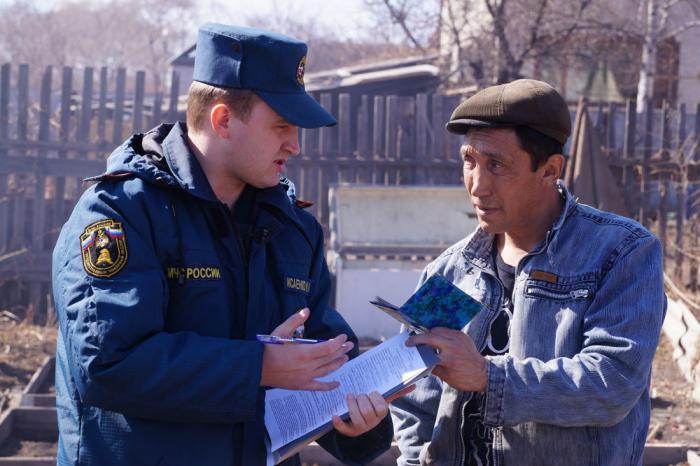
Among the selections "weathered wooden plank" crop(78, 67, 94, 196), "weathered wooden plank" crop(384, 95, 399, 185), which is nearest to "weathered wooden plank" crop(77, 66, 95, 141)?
"weathered wooden plank" crop(78, 67, 94, 196)

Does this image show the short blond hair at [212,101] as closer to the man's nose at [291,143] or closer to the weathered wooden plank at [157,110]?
the man's nose at [291,143]

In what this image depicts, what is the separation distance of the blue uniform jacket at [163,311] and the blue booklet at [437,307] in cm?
34

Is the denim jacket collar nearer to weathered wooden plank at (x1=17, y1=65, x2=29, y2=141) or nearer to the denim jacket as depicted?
the denim jacket

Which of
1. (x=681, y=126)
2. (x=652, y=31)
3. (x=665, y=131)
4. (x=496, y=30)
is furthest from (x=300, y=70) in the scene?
(x=652, y=31)

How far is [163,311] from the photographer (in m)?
2.43

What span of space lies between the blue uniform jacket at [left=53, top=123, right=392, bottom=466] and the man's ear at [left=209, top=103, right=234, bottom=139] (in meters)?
0.11

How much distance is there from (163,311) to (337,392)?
1.90 feet

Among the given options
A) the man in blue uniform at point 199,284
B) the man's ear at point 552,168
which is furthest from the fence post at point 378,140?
the man in blue uniform at point 199,284

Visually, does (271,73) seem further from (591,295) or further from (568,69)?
(568,69)

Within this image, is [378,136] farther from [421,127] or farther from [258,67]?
[258,67]

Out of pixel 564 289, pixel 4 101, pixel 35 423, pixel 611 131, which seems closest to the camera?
pixel 564 289

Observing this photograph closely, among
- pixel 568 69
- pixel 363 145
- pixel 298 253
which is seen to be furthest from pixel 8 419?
pixel 568 69

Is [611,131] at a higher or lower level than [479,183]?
higher

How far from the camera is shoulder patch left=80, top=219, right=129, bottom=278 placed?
7.70ft
